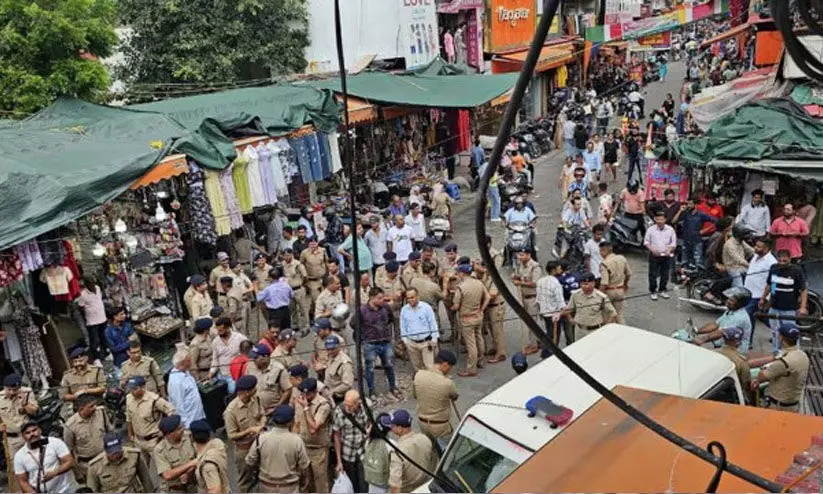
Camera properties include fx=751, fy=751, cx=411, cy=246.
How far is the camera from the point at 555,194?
60.8ft

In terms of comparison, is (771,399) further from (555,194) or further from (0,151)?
(555,194)

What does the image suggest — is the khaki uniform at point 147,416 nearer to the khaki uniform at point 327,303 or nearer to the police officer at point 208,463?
the police officer at point 208,463

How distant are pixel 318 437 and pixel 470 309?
3.21 meters

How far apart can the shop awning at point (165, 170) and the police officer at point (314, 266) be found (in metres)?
2.23

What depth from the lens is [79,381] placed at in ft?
26.4

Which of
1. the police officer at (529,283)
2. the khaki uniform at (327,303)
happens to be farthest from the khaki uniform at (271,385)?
the police officer at (529,283)

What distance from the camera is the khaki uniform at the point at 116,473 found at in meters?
6.22

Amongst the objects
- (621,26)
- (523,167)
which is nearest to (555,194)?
(523,167)

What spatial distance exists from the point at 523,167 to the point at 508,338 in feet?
26.7

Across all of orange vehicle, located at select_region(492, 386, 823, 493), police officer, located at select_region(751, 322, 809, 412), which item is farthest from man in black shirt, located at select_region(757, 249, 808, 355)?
orange vehicle, located at select_region(492, 386, 823, 493)

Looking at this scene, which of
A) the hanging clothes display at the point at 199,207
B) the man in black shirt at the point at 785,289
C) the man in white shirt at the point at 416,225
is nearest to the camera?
the man in black shirt at the point at 785,289

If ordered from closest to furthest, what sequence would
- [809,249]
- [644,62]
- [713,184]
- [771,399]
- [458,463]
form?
1. [458,463]
2. [771,399]
3. [809,249]
4. [713,184]
5. [644,62]

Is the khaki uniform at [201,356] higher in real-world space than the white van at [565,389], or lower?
lower

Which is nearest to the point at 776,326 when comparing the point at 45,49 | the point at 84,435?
the point at 84,435
